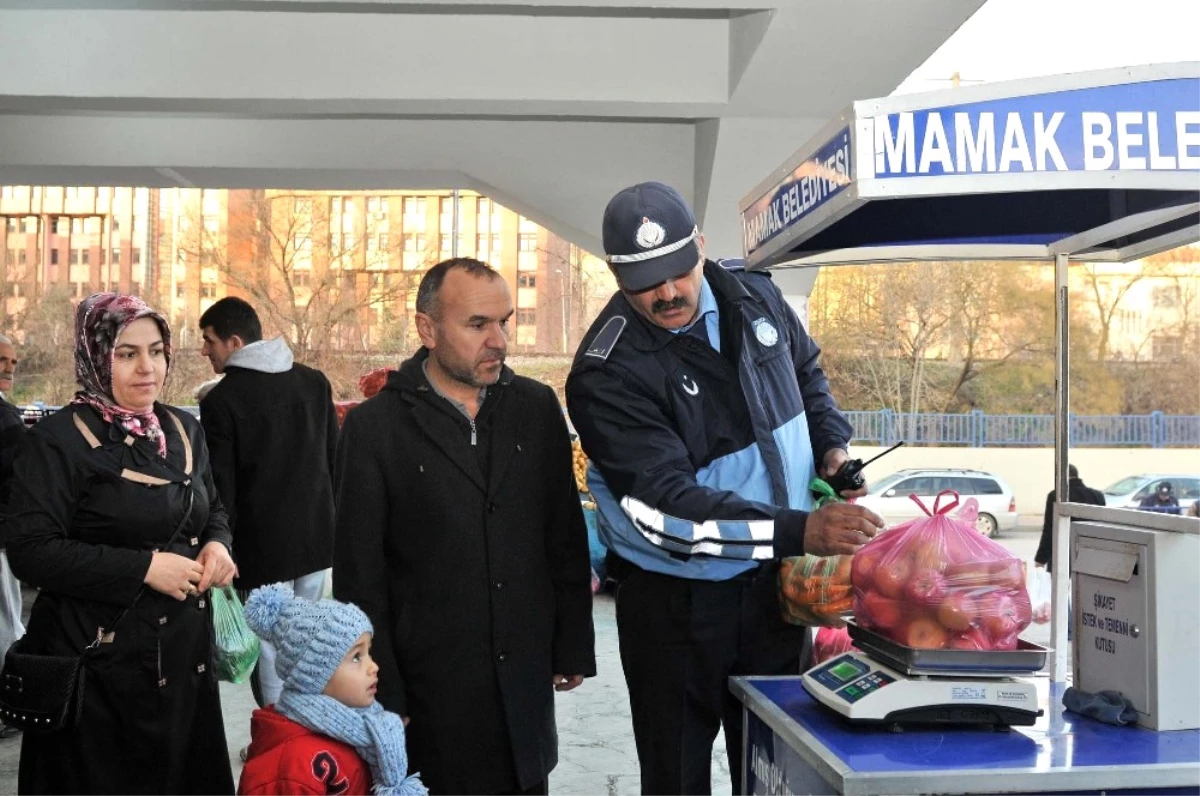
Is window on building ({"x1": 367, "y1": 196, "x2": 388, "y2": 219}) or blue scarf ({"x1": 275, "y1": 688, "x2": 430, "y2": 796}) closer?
blue scarf ({"x1": 275, "y1": 688, "x2": 430, "y2": 796})

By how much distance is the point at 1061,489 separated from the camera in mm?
3059

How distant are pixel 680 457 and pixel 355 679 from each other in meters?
0.82

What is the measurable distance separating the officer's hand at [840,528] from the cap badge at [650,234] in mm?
656

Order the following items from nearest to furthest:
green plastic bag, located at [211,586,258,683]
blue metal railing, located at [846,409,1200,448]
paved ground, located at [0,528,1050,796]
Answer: green plastic bag, located at [211,586,258,683], paved ground, located at [0,528,1050,796], blue metal railing, located at [846,409,1200,448]

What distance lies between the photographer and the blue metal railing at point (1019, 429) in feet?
71.6

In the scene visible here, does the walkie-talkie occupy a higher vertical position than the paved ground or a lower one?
higher

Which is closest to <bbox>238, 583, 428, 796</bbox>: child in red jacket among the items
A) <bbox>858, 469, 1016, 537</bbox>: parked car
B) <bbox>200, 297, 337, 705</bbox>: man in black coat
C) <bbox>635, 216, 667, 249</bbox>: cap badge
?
<bbox>635, 216, 667, 249</bbox>: cap badge

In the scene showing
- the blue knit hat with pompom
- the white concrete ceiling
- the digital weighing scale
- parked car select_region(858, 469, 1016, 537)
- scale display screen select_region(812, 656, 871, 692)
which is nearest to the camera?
the digital weighing scale

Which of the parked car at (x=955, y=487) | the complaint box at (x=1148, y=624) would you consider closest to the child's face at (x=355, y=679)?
the complaint box at (x=1148, y=624)

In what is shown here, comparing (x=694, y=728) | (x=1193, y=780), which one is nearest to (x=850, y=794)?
(x=1193, y=780)

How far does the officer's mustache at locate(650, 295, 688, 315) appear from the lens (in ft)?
8.49

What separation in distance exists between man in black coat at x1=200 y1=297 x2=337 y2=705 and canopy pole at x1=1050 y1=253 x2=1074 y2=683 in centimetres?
302

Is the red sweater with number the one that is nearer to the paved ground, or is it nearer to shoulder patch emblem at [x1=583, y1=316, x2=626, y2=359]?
shoulder patch emblem at [x1=583, y1=316, x2=626, y2=359]

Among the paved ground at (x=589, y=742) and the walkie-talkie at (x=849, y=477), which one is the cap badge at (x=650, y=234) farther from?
the paved ground at (x=589, y=742)
